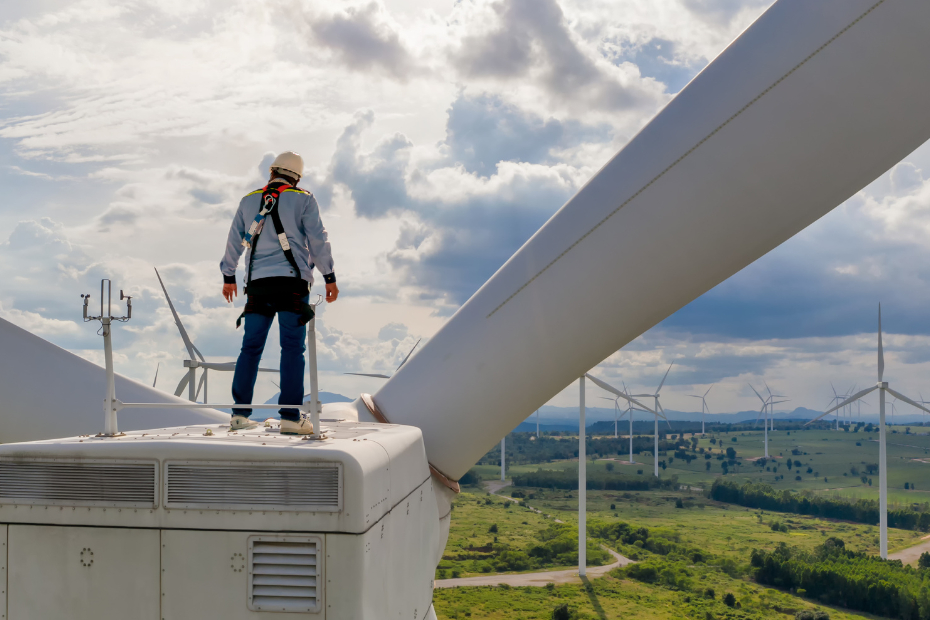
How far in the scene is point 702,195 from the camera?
6637 mm

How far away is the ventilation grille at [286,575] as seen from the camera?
4.66 metres

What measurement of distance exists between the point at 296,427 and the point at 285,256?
1586 millimetres

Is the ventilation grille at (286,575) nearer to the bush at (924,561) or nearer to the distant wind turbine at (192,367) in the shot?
the distant wind turbine at (192,367)

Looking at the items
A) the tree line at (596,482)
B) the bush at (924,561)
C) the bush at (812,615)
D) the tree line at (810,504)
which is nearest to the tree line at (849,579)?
the bush at (924,561)

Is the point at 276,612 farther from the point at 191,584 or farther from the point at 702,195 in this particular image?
the point at 702,195

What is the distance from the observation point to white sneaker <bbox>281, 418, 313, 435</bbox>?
5859 mm

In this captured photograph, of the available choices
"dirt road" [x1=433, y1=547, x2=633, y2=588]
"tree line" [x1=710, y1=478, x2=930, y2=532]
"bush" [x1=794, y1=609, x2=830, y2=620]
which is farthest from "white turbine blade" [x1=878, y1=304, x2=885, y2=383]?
"tree line" [x1=710, y1=478, x2=930, y2=532]

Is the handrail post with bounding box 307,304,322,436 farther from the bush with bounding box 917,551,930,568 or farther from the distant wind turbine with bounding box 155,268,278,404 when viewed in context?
the bush with bounding box 917,551,930,568

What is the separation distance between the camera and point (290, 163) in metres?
6.66

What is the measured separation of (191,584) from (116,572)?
1.86 feet

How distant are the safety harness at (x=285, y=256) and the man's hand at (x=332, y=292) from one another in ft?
0.79

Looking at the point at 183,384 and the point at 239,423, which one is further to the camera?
the point at 183,384

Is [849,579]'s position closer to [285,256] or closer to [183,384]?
[183,384]

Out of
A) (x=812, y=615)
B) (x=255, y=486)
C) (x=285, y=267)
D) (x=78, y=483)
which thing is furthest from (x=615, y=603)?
(x=78, y=483)
